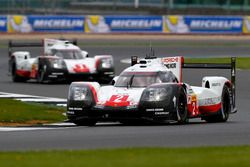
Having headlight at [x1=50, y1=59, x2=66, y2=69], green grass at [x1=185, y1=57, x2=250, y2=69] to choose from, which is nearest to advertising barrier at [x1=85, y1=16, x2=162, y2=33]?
green grass at [x1=185, y1=57, x2=250, y2=69]

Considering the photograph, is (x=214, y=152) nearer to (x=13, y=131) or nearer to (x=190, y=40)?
(x=13, y=131)

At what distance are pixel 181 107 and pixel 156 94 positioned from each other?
0.70m

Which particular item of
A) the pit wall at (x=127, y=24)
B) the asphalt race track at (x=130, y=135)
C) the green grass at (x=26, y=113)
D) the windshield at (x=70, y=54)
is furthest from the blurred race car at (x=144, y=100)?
the pit wall at (x=127, y=24)

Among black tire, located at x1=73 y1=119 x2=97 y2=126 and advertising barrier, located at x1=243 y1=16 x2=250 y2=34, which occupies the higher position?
black tire, located at x1=73 y1=119 x2=97 y2=126

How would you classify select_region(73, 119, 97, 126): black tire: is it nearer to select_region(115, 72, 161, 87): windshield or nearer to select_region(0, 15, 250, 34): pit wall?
select_region(115, 72, 161, 87): windshield

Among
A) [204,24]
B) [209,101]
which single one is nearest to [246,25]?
[204,24]

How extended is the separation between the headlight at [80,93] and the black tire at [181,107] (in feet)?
5.63

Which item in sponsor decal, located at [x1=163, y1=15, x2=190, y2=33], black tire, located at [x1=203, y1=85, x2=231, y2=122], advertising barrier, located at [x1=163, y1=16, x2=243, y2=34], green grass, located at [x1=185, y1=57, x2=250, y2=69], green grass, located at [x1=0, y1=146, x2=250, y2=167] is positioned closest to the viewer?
green grass, located at [x1=0, y1=146, x2=250, y2=167]

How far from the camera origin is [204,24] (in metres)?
64.0

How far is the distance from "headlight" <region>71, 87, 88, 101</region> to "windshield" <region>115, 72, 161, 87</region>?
37.7 inches

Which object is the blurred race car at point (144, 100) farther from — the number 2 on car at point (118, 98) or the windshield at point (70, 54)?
the windshield at point (70, 54)

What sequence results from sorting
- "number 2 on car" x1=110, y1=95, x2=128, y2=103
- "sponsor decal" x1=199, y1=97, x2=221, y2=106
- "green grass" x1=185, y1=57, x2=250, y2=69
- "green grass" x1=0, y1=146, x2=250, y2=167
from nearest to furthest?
"green grass" x1=0, y1=146, x2=250, y2=167 < "number 2 on car" x1=110, y1=95, x2=128, y2=103 < "sponsor decal" x1=199, y1=97, x2=221, y2=106 < "green grass" x1=185, y1=57, x2=250, y2=69

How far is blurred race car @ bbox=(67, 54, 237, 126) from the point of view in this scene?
18.9 m

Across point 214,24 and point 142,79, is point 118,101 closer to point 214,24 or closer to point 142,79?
point 142,79
